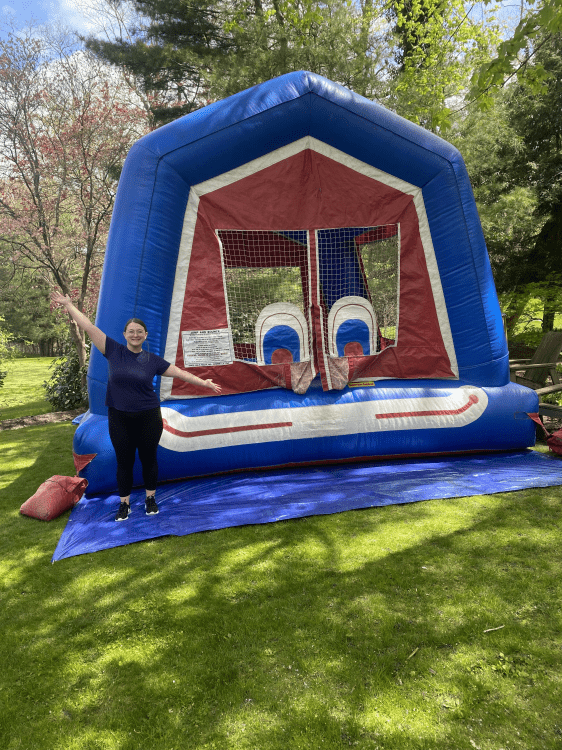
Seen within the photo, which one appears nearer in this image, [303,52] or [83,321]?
[83,321]

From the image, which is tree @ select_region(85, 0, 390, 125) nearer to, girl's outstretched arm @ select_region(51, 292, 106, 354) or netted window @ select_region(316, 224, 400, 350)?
netted window @ select_region(316, 224, 400, 350)

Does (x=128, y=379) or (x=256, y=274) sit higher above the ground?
(x=256, y=274)

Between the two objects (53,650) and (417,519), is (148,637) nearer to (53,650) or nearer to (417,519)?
(53,650)

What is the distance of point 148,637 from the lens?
73.3 inches

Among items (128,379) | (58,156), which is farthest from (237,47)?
(128,379)

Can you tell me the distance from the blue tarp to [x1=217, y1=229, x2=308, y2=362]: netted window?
43.7 inches

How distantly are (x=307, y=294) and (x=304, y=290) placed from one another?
0.06m

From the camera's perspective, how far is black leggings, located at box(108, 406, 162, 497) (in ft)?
9.30

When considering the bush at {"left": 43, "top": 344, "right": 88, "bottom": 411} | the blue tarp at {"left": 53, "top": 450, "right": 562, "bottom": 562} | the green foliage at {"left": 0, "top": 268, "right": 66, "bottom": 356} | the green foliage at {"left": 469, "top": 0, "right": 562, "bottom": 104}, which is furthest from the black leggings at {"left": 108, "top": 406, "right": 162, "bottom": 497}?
the green foliage at {"left": 0, "top": 268, "right": 66, "bottom": 356}

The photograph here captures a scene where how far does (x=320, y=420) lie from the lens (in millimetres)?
3723

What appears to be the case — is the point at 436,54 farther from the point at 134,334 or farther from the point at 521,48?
the point at 134,334

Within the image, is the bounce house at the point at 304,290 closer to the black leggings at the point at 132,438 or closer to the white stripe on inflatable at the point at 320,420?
the white stripe on inflatable at the point at 320,420

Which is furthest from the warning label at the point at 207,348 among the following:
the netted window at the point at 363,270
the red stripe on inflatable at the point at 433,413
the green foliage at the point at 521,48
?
the green foliage at the point at 521,48

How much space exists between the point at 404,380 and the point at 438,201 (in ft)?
4.88
